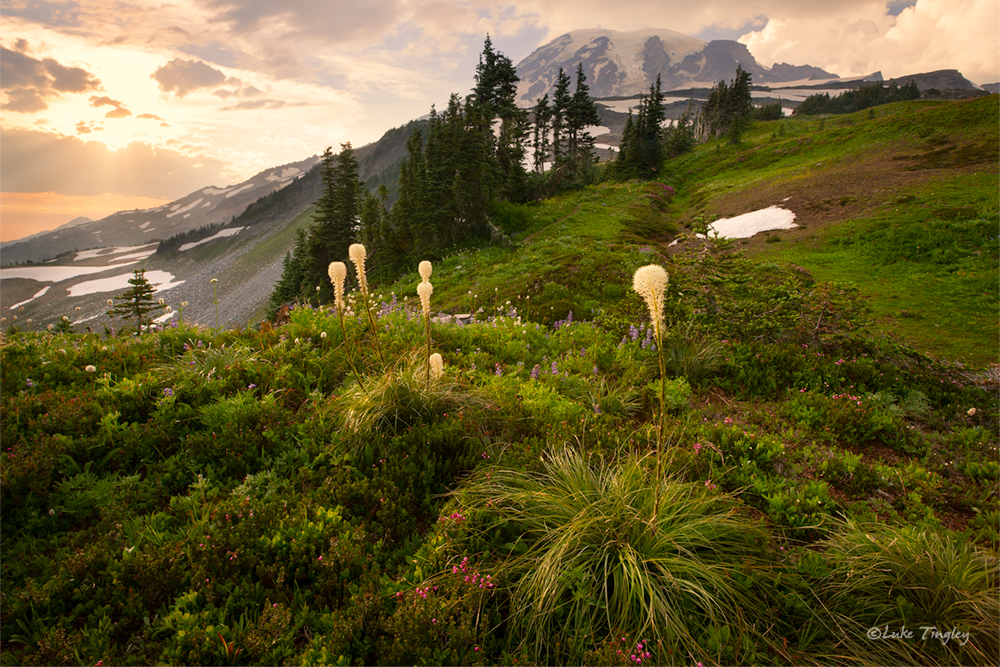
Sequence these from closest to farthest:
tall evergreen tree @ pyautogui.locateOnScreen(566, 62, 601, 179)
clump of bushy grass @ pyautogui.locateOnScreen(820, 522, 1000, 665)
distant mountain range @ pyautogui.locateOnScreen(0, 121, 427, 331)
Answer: clump of bushy grass @ pyautogui.locateOnScreen(820, 522, 1000, 665), tall evergreen tree @ pyautogui.locateOnScreen(566, 62, 601, 179), distant mountain range @ pyautogui.locateOnScreen(0, 121, 427, 331)

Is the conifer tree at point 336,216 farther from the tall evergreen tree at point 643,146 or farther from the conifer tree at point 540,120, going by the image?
the tall evergreen tree at point 643,146

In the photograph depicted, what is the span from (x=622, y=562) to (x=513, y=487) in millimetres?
1201

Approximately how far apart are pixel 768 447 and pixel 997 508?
1864 millimetres

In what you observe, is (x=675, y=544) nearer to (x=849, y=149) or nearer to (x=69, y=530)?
(x=69, y=530)

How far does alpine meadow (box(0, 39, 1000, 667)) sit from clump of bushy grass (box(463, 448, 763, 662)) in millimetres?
26

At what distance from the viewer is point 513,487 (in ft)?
12.3

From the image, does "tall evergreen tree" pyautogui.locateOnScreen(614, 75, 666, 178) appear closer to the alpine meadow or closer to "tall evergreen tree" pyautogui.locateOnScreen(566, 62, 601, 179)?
"tall evergreen tree" pyautogui.locateOnScreen(566, 62, 601, 179)

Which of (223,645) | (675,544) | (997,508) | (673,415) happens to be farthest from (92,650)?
(997,508)

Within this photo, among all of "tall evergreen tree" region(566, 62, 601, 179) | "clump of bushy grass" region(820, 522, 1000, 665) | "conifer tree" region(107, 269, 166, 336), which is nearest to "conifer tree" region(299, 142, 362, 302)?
"tall evergreen tree" region(566, 62, 601, 179)

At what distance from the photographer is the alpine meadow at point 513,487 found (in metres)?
2.66

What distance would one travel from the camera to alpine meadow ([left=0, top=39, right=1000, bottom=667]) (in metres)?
2.66

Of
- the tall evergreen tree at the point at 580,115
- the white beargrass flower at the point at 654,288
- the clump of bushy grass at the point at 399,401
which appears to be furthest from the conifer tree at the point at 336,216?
the white beargrass flower at the point at 654,288

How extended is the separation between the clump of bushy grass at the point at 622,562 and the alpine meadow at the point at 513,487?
0.03 metres

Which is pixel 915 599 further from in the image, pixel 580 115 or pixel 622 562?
pixel 580 115
